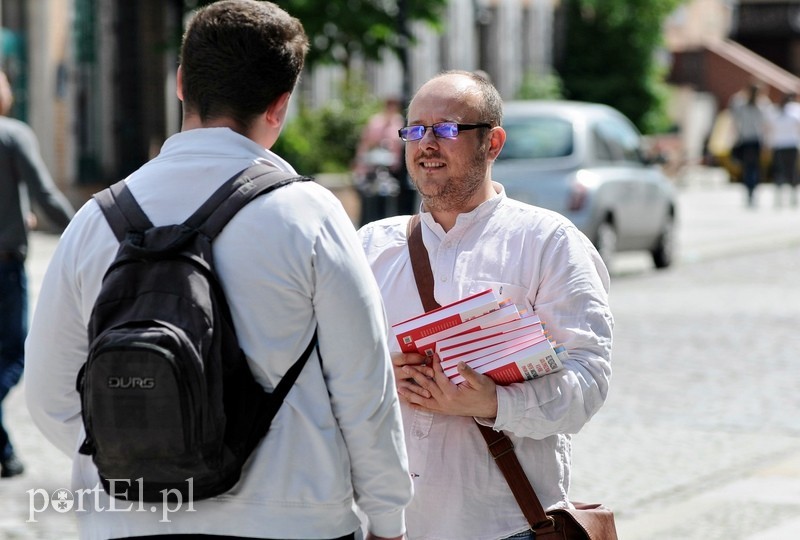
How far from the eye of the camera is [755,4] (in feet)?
186

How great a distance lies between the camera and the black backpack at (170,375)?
2730mm

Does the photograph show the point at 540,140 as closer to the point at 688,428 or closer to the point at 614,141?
the point at 614,141

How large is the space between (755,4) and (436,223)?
55141mm

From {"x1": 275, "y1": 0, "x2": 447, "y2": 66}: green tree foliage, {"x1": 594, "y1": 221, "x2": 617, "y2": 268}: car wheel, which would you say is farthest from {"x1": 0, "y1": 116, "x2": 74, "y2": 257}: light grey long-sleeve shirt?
{"x1": 275, "y1": 0, "x2": 447, "y2": 66}: green tree foliage

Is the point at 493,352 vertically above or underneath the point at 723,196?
above

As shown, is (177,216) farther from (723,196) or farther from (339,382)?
(723,196)

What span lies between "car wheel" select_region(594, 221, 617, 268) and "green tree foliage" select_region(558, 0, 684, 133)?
20.7 m

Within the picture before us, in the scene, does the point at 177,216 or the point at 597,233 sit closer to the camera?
the point at 177,216

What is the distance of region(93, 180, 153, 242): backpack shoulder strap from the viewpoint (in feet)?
9.55

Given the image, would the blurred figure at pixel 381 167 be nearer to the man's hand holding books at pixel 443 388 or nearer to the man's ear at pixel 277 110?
the man's hand holding books at pixel 443 388

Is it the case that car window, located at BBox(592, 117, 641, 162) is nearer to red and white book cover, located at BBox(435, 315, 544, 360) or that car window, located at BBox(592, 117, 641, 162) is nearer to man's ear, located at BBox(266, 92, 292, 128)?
red and white book cover, located at BBox(435, 315, 544, 360)

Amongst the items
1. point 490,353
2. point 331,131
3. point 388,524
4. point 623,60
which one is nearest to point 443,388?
point 490,353

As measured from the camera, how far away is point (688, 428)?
341 inches

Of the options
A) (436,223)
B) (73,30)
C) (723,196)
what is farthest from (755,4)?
(436,223)
